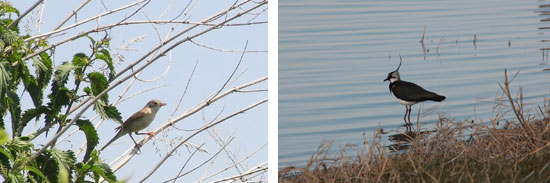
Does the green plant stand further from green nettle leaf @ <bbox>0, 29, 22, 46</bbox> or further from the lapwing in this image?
the lapwing

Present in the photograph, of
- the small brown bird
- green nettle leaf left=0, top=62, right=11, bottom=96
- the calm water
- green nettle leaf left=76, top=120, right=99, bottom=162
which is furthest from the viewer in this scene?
the calm water

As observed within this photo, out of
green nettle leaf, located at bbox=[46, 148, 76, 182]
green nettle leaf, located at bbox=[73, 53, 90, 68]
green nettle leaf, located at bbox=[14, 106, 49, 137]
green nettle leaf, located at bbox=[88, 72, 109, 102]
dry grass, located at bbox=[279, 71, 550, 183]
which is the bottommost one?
dry grass, located at bbox=[279, 71, 550, 183]

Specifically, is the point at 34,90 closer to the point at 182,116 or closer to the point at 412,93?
the point at 182,116

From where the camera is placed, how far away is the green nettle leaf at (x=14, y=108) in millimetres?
2775

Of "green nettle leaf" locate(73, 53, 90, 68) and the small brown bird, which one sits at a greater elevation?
"green nettle leaf" locate(73, 53, 90, 68)

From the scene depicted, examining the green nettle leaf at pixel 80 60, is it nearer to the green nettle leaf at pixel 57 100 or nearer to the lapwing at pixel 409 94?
the green nettle leaf at pixel 57 100

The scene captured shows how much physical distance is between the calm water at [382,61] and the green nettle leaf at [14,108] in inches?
65.6

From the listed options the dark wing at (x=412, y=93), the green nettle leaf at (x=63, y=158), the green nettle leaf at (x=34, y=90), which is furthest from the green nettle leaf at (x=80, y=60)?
the dark wing at (x=412, y=93)

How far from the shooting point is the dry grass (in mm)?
3396

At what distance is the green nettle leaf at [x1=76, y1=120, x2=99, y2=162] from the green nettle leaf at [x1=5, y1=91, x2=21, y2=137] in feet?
0.63

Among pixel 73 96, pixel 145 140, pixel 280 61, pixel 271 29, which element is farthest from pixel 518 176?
pixel 280 61

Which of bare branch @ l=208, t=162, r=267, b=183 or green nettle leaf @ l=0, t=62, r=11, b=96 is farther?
bare branch @ l=208, t=162, r=267, b=183

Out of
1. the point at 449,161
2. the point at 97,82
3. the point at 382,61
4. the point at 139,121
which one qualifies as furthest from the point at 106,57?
the point at 382,61

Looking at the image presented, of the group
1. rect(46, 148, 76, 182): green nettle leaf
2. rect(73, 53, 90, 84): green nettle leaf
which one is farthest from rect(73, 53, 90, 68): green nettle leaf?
rect(46, 148, 76, 182): green nettle leaf
